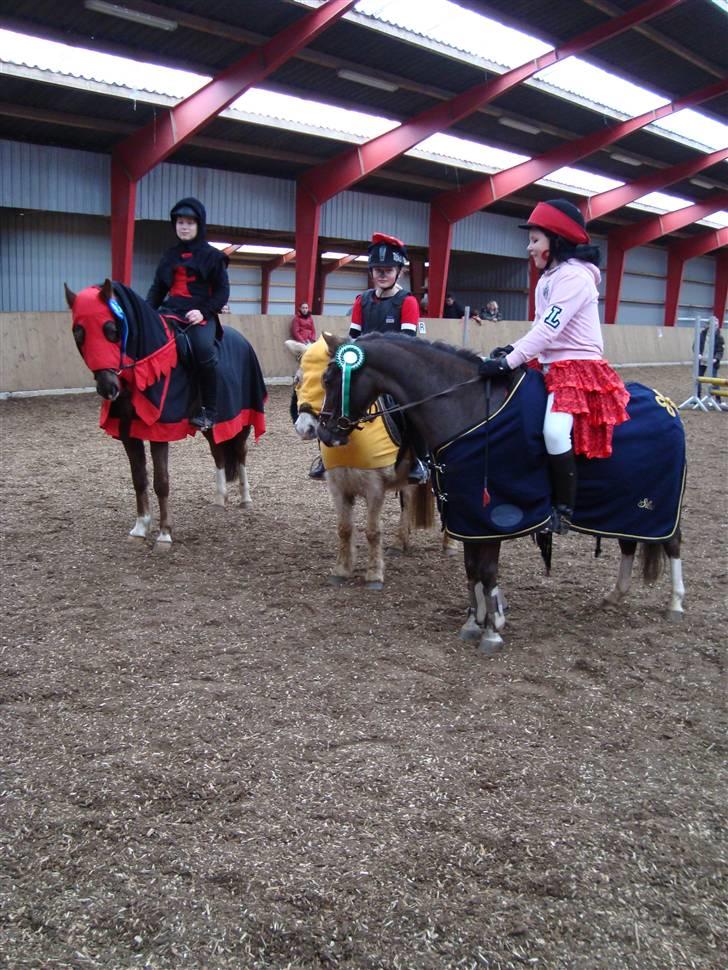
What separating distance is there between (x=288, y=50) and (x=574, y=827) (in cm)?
1258

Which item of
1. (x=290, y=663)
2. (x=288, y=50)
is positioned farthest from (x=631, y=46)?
(x=290, y=663)

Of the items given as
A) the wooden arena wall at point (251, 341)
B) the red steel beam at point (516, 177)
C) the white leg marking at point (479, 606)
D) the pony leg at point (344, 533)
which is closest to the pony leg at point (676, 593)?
the white leg marking at point (479, 606)

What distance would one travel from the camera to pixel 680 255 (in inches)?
1232

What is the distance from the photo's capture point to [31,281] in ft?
52.7

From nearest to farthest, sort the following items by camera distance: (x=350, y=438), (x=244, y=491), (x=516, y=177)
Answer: (x=350, y=438) < (x=244, y=491) < (x=516, y=177)

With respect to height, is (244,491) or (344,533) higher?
(344,533)

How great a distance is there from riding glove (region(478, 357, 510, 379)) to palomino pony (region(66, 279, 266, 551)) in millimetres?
2404

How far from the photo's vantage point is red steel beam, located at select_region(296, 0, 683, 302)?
13.6 metres

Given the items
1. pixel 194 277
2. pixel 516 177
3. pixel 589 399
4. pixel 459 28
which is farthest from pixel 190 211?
pixel 516 177

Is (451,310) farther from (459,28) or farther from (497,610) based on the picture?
(497,610)

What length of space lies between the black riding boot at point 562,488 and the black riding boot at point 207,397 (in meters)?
2.84

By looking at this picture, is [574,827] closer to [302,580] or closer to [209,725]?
[209,725]

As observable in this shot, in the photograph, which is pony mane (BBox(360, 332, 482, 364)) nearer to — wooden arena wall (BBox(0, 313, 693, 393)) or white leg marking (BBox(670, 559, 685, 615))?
white leg marking (BBox(670, 559, 685, 615))

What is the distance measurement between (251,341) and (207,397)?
31.1 feet
